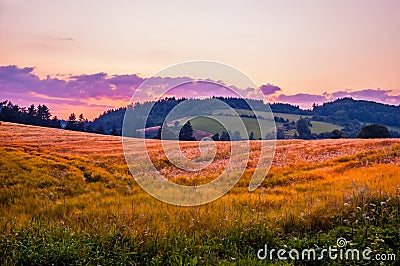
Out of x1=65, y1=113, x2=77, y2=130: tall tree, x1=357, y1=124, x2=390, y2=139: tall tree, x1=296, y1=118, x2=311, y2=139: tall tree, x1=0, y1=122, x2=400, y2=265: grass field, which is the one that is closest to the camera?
x1=0, y1=122, x2=400, y2=265: grass field

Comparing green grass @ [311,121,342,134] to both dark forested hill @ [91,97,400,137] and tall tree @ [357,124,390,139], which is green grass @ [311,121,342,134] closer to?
dark forested hill @ [91,97,400,137]

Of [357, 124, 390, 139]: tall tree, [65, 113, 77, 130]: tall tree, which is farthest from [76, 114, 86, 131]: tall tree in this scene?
[357, 124, 390, 139]: tall tree

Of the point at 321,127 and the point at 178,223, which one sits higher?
the point at 321,127

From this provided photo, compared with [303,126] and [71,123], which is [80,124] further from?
[303,126]

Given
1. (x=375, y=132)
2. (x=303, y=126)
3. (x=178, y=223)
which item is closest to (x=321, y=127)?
(x=303, y=126)

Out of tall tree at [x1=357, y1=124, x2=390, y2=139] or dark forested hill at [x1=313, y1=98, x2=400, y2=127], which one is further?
dark forested hill at [x1=313, y1=98, x2=400, y2=127]

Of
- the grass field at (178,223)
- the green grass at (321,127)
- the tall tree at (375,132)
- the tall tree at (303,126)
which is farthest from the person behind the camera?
the green grass at (321,127)

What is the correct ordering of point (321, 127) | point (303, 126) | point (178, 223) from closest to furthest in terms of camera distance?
point (178, 223)
point (321, 127)
point (303, 126)

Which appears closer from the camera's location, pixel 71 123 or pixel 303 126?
pixel 71 123

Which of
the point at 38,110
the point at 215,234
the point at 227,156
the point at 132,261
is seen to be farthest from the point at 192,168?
the point at 38,110

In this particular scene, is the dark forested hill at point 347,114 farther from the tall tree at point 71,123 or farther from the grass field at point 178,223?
the grass field at point 178,223

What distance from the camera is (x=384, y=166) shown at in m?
14.8

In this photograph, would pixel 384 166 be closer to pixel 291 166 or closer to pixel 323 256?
pixel 291 166

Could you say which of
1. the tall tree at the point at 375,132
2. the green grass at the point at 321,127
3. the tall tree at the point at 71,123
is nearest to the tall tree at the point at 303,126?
the green grass at the point at 321,127
